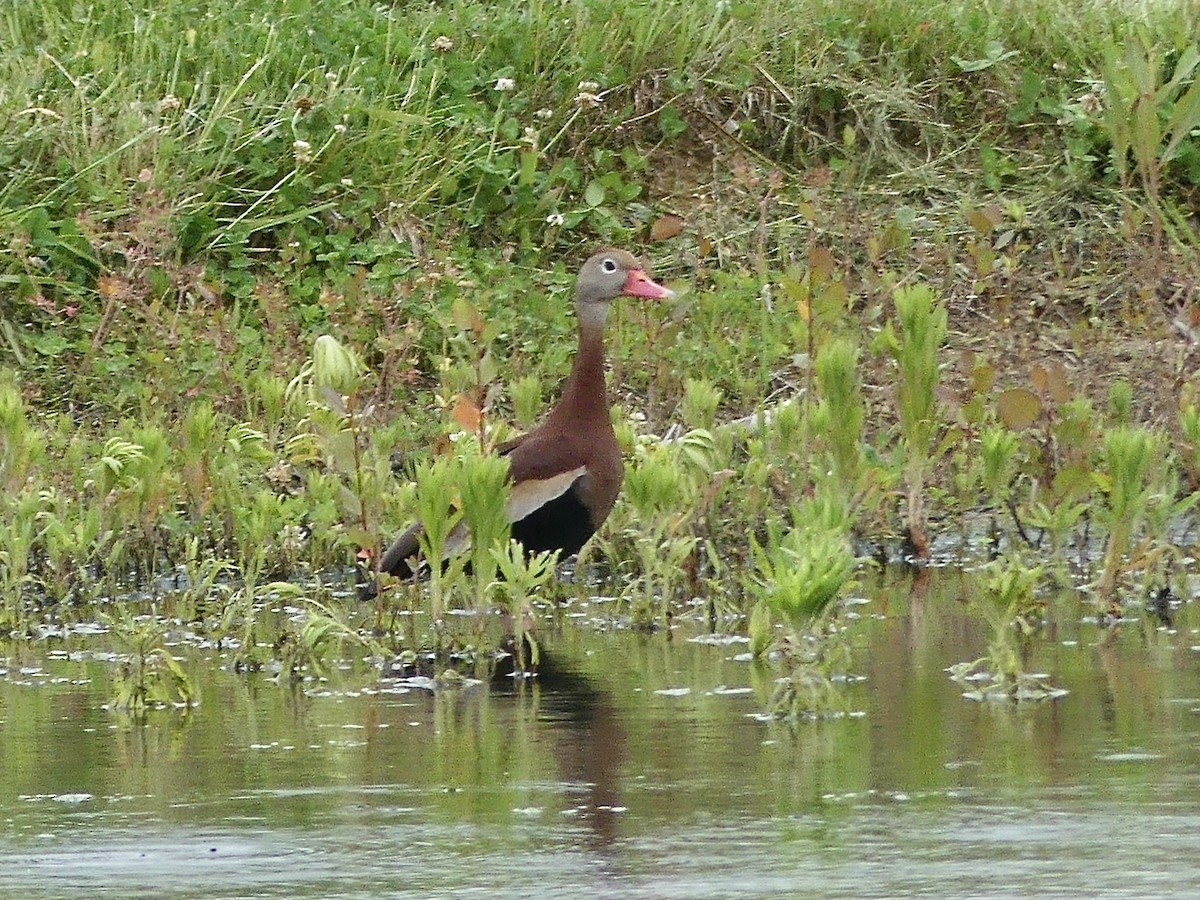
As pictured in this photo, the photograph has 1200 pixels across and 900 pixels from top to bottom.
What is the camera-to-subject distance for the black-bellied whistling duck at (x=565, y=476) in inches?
286

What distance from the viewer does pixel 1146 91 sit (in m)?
8.23

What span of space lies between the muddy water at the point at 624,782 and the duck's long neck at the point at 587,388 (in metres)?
1.16

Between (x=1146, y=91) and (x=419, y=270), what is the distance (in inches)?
137

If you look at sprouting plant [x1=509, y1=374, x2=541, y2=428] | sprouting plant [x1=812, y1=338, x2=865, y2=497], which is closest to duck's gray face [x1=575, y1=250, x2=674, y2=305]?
sprouting plant [x1=509, y1=374, x2=541, y2=428]

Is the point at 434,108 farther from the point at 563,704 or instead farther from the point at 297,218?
the point at 563,704

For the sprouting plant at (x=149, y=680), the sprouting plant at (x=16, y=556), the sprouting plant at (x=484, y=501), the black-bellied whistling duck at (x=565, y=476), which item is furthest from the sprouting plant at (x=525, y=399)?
the sprouting plant at (x=149, y=680)

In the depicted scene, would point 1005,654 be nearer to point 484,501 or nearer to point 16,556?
point 484,501

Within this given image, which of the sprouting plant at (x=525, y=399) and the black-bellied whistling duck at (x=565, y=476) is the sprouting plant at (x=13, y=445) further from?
the sprouting plant at (x=525, y=399)

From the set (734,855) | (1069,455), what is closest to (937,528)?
(1069,455)

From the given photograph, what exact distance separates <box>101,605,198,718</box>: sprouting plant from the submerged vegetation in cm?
2

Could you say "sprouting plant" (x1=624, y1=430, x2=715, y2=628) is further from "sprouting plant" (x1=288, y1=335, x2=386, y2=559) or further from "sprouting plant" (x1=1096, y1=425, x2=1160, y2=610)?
"sprouting plant" (x1=1096, y1=425, x2=1160, y2=610)

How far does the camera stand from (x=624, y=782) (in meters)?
4.80

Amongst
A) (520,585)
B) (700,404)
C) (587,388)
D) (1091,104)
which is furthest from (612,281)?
(1091,104)

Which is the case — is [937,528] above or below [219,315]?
below
